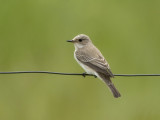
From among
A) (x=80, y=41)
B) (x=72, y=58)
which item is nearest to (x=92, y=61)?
(x=80, y=41)

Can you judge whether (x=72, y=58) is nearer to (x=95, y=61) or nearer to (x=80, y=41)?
(x=80, y=41)

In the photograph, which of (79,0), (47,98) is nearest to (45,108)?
(47,98)

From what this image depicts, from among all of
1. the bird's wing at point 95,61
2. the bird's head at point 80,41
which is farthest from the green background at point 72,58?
the bird's wing at point 95,61

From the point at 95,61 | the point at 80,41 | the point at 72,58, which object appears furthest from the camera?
the point at 72,58

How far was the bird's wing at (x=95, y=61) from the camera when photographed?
929 cm

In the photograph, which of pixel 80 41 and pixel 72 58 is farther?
pixel 72 58

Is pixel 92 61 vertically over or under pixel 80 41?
under

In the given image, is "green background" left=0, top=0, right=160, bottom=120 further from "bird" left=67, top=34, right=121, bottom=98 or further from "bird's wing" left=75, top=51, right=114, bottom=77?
"bird's wing" left=75, top=51, right=114, bottom=77

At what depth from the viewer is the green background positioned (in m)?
10.6

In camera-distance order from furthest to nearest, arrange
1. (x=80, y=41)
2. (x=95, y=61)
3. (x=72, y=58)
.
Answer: (x=72, y=58)
(x=80, y=41)
(x=95, y=61)

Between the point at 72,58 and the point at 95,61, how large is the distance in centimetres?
177

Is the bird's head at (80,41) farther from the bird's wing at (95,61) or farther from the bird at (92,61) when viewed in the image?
the bird's wing at (95,61)

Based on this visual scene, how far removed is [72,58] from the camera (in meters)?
11.4

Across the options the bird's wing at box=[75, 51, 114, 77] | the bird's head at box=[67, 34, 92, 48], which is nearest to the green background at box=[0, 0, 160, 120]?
the bird's head at box=[67, 34, 92, 48]
